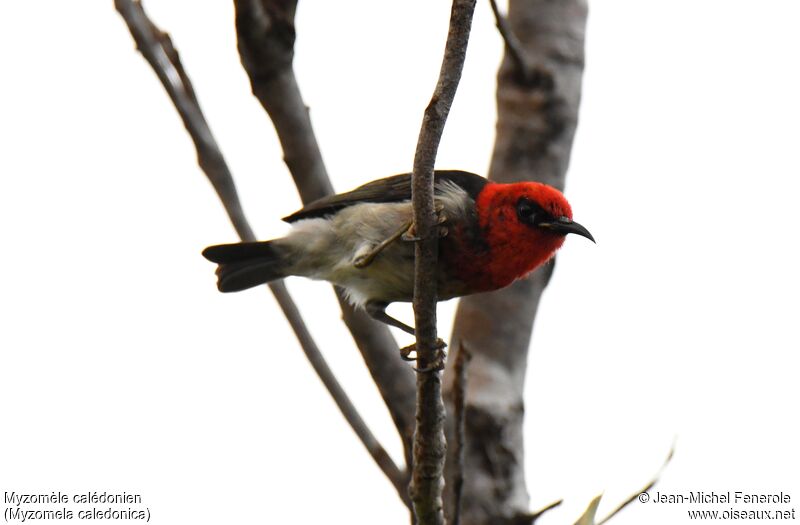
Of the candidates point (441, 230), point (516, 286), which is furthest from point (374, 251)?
point (516, 286)

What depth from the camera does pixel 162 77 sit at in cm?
392

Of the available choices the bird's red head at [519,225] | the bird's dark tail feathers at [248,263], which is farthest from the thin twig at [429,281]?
the bird's dark tail feathers at [248,263]

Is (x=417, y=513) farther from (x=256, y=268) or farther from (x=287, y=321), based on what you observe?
(x=256, y=268)

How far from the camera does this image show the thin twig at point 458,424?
355 cm

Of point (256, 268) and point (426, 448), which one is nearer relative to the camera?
point (426, 448)

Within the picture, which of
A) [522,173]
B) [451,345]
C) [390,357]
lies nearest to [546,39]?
[522,173]

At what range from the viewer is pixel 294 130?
14.9ft

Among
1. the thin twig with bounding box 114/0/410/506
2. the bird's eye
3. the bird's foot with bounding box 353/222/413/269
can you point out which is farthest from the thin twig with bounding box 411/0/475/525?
the bird's eye

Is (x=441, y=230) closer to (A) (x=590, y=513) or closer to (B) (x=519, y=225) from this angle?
(B) (x=519, y=225)

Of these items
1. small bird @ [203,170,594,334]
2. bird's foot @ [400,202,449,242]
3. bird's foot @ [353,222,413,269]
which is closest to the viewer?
bird's foot @ [400,202,449,242]

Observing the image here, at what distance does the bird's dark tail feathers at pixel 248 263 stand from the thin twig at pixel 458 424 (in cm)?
215

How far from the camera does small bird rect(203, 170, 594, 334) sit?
463 cm

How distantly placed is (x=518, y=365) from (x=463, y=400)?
2.16 meters

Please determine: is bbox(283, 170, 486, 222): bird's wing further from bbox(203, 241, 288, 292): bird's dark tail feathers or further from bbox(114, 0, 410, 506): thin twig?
bbox(114, 0, 410, 506): thin twig
